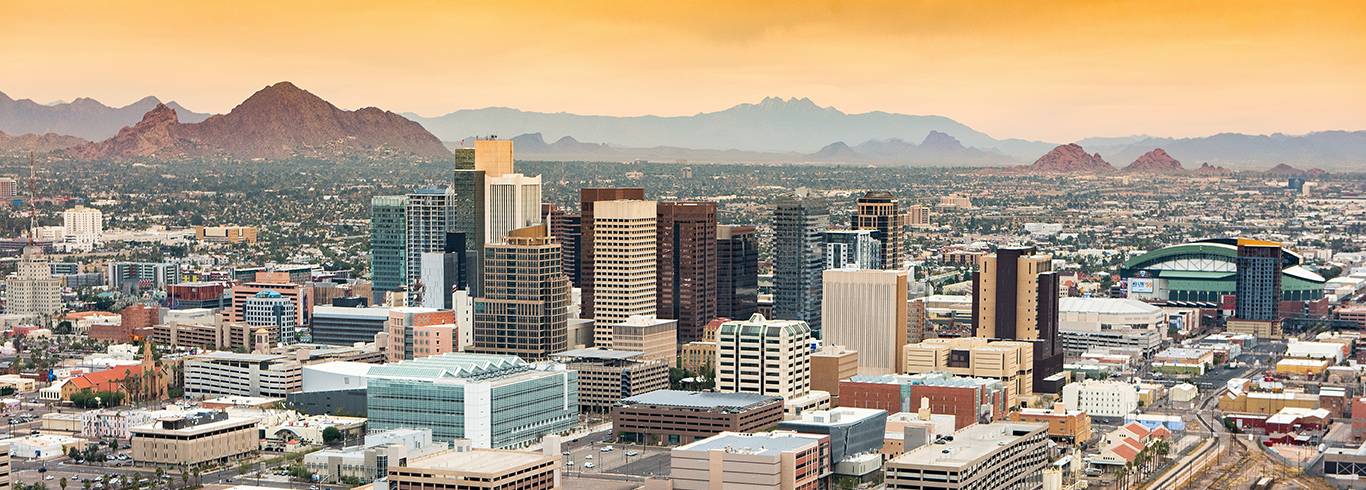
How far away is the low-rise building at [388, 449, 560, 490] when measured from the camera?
42.2 m

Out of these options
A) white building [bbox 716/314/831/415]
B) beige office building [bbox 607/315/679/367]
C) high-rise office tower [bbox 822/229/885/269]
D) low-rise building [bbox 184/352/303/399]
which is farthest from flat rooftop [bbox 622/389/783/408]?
high-rise office tower [bbox 822/229/885/269]

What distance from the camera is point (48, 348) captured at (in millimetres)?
82562

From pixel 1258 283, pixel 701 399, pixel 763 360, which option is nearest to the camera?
pixel 701 399

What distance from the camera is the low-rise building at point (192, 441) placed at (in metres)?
53.6

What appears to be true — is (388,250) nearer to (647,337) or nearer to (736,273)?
(736,273)

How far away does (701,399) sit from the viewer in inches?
2256

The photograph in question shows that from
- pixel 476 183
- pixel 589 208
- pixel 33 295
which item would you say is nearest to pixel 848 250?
pixel 589 208

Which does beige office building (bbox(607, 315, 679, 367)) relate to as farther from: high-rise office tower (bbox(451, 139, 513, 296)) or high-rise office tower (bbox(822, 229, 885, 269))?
high-rise office tower (bbox(451, 139, 513, 296))

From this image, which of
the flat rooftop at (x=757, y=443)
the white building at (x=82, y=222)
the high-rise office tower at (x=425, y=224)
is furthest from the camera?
the white building at (x=82, y=222)

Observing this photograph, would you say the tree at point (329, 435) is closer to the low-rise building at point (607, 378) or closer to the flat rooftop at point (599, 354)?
the low-rise building at point (607, 378)

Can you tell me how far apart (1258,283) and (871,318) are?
32937mm

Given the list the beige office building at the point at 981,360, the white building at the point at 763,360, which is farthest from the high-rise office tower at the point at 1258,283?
the white building at the point at 763,360

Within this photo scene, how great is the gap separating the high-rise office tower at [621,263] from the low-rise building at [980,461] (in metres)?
23.0

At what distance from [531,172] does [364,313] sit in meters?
120
